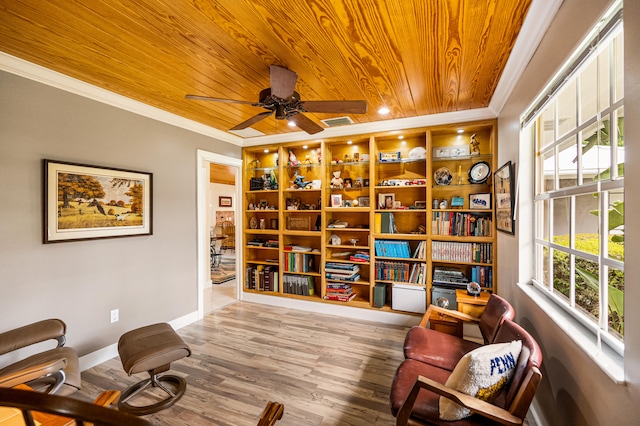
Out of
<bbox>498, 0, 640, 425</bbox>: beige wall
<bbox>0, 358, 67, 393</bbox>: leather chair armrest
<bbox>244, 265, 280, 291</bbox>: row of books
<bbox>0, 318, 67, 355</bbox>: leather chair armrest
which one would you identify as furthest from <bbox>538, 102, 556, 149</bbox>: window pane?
<bbox>0, 318, 67, 355</bbox>: leather chair armrest

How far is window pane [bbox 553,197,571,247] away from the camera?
5.32 feet

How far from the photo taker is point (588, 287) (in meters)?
1.42

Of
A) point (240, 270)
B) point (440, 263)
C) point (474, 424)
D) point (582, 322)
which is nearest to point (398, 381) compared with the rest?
point (474, 424)

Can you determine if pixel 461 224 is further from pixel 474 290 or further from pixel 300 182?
pixel 300 182

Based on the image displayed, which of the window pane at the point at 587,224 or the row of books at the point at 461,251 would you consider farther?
the row of books at the point at 461,251

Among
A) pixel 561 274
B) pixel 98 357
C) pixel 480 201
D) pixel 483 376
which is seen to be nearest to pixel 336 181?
pixel 480 201

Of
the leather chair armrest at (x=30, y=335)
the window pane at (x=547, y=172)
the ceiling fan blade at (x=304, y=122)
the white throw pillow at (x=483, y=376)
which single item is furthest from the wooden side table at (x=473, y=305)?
the leather chair armrest at (x=30, y=335)

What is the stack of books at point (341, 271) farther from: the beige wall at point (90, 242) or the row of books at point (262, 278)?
the beige wall at point (90, 242)

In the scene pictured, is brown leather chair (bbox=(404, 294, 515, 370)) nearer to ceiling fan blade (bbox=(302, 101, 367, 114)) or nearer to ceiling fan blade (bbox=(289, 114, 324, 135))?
ceiling fan blade (bbox=(302, 101, 367, 114))

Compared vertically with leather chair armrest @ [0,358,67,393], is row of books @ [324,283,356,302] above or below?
below

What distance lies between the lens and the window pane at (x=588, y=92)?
4.48 feet

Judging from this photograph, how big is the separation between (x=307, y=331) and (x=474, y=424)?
2.22m

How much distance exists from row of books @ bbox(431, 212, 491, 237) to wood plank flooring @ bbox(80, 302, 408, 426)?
1.32 metres

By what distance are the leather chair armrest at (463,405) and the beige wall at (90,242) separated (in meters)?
2.76
